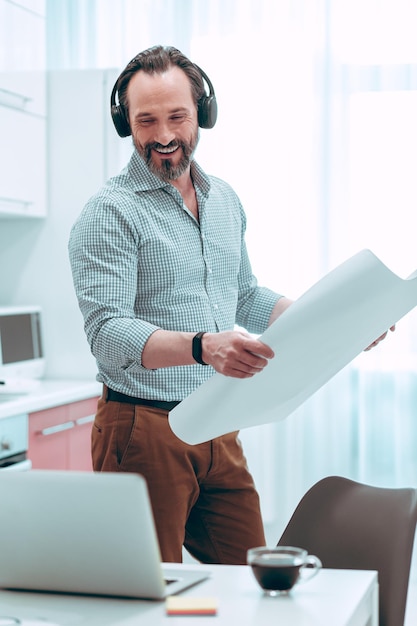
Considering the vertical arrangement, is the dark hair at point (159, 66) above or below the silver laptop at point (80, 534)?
above

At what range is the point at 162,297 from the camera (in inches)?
81.1

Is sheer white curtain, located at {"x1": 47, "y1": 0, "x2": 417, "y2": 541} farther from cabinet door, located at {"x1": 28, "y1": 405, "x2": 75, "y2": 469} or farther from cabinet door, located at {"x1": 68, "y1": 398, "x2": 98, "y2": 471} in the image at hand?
cabinet door, located at {"x1": 28, "y1": 405, "x2": 75, "y2": 469}

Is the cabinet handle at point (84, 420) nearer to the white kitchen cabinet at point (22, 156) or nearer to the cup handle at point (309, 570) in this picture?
the white kitchen cabinet at point (22, 156)

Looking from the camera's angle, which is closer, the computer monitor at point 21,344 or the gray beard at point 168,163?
the gray beard at point 168,163

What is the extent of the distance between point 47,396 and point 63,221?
83 centimetres

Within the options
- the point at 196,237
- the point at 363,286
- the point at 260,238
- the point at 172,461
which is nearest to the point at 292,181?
the point at 260,238

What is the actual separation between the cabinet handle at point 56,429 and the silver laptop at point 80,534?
1885 millimetres

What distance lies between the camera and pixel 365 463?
3.88m

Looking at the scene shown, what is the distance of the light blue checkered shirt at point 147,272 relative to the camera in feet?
6.35

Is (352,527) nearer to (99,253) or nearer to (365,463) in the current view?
(99,253)

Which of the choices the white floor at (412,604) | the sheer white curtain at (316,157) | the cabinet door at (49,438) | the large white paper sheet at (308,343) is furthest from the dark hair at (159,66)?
the white floor at (412,604)

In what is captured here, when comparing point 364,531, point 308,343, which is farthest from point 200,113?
point 364,531

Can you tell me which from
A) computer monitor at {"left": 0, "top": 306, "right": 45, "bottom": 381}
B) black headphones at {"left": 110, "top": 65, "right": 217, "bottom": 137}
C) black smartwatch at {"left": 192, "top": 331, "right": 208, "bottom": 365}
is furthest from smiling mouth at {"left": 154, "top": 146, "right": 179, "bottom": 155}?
computer monitor at {"left": 0, "top": 306, "right": 45, "bottom": 381}

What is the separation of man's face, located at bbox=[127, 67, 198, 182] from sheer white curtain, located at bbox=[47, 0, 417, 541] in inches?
74.5
